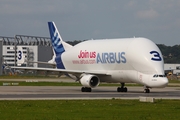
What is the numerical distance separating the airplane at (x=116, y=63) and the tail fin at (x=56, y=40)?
7.78 ft

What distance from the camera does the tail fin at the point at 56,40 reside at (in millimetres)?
69162

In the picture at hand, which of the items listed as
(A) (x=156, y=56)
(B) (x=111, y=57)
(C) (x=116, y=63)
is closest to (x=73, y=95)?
(A) (x=156, y=56)

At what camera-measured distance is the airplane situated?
5394 cm

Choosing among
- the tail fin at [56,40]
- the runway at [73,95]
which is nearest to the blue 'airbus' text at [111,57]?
the runway at [73,95]

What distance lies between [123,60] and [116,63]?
1193 millimetres

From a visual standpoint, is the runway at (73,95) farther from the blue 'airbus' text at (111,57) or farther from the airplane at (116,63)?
the blue 'airbus' text at (111,57)

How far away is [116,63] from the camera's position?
57594 millimetres

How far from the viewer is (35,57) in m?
197
